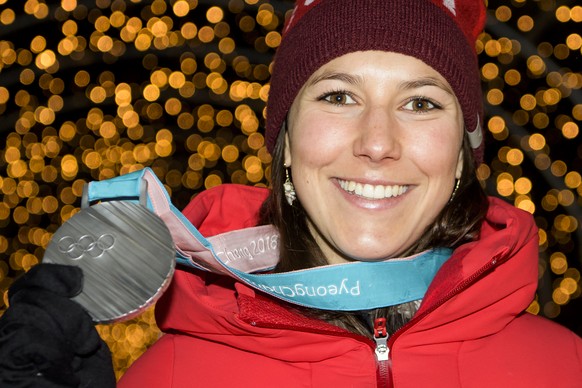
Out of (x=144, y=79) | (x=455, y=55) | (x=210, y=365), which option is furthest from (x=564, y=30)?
(x=210, y=365)

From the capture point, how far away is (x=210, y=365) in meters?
2.26

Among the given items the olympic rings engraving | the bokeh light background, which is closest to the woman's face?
the olympic rings engraving

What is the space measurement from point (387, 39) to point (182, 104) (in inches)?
148

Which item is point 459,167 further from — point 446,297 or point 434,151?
point 446,297

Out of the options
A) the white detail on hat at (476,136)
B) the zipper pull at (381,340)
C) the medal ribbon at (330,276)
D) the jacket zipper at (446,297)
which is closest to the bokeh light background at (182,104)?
the white detail on hat at (476,136)

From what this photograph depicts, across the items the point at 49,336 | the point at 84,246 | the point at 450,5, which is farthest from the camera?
the point at 450,5

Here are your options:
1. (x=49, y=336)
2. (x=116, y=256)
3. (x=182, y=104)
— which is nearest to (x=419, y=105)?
(x=116, y=256)

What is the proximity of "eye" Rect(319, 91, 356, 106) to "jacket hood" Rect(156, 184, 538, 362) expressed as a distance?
0.50 meters

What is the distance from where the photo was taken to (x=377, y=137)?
7.22 feet

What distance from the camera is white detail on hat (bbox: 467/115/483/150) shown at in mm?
2559

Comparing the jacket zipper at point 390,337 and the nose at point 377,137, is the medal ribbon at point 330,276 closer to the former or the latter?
the jacket zipper at point 390,337

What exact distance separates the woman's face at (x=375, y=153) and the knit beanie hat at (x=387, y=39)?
3 centimetres

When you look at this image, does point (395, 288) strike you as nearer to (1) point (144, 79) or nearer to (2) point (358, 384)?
(2) point (358, 384)

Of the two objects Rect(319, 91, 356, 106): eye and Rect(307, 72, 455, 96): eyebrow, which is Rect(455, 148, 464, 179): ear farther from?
Rect(319, 91, 356, 106): eye
